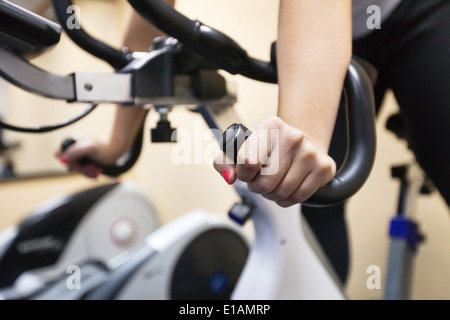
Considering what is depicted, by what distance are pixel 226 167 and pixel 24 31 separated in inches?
11.7

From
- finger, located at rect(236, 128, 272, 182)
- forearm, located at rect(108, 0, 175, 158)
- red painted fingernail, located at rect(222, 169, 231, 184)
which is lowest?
red painted fingernail, located at rect(222, 169, 231, 184)

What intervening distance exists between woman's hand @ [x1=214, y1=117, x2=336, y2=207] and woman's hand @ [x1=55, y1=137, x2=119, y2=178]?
506mm

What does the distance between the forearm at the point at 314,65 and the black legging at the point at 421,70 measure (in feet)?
0.20

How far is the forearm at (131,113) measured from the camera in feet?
2.44

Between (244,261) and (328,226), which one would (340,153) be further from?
(244,261)

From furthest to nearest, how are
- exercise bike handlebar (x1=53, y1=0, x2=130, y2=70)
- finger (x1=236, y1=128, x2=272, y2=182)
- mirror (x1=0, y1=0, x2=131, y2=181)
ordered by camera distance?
mirror (x1=0, y1=0, x2=131, y2=181)
exercise bike handlebar (x1=53, y1=0, x2=130, y2=70)
finger (x1=236, y1=128, x2=272, y2=182)

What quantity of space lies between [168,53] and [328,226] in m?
0.53

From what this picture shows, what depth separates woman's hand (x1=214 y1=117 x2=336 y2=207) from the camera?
34 centimetres

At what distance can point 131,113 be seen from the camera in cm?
79

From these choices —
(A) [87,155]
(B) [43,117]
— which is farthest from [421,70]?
(B) [43,117]

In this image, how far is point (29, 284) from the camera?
115 cm

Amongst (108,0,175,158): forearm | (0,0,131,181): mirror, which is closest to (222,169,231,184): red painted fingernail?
(108,0,175,158): forearm

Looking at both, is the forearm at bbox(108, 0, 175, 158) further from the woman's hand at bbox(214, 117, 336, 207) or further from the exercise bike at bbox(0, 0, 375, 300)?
the woman's hand at bbox(214, 117, 336, 207)

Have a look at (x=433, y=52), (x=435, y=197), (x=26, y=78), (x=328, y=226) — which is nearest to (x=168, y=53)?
(x=26, y=78)
